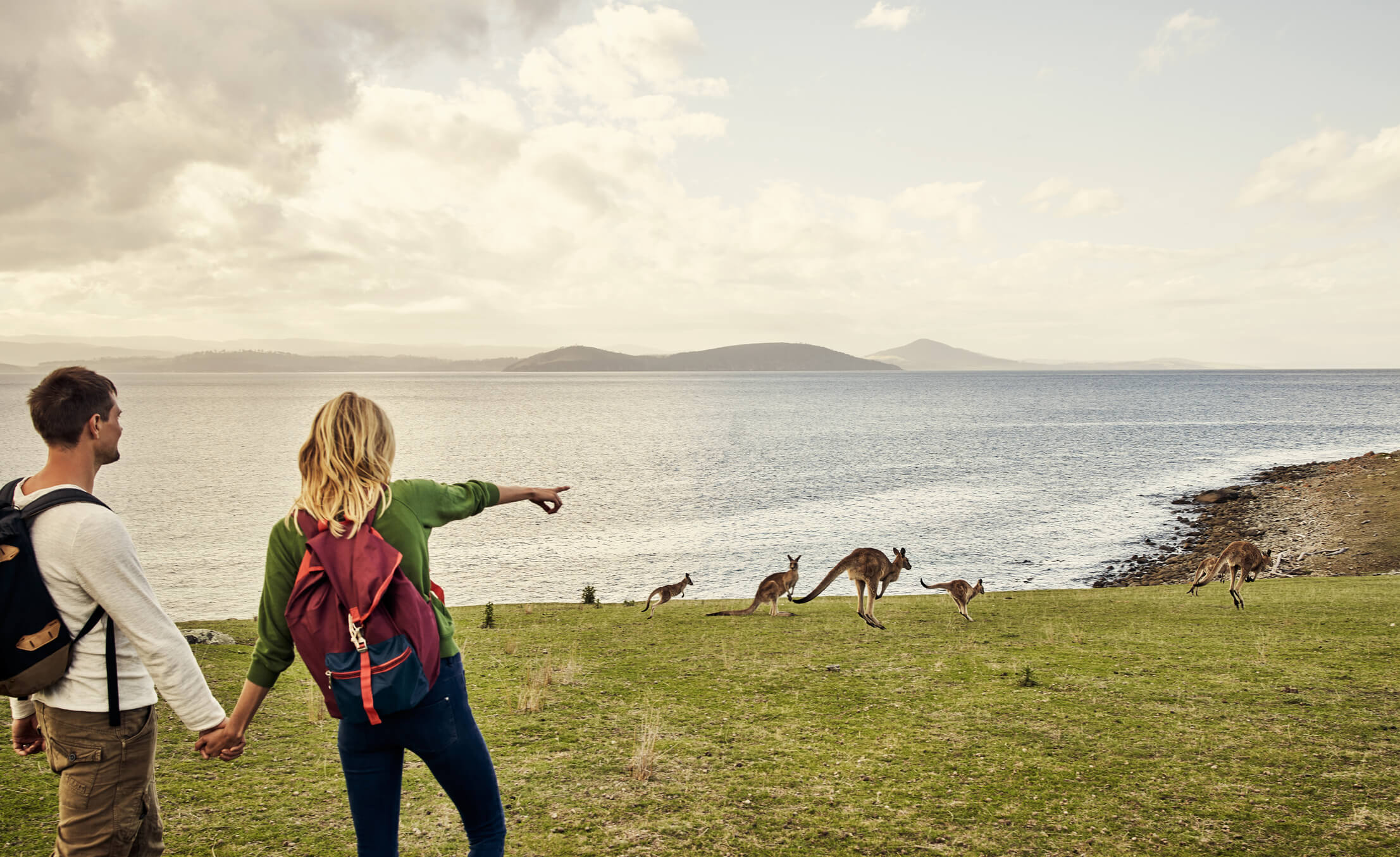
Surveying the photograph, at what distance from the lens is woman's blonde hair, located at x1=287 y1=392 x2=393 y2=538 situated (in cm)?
311

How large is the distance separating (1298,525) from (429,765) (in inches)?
1604

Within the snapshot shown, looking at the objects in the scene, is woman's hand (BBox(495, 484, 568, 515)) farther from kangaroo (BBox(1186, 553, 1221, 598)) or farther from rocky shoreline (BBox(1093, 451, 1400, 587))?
rocky shoreline (BBox(1093, 451, 1400, 587))

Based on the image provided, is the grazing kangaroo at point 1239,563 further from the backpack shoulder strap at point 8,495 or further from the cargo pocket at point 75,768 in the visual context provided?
the backpack shoulder strap at point 8,495

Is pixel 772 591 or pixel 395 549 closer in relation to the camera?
pixel 395 549

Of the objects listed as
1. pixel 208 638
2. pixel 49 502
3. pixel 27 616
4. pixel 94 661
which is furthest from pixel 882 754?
pixel 208 638

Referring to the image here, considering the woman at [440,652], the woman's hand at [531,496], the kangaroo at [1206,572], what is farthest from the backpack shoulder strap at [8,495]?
the kangaroo at [1206,572]

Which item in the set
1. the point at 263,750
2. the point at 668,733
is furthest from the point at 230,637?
the point at 668,733

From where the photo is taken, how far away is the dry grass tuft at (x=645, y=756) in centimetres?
608

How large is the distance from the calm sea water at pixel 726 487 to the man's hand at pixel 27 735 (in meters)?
21.0

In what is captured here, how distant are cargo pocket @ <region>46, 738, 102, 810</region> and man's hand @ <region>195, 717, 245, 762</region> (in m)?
0.37

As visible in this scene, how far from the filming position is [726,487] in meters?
50.2

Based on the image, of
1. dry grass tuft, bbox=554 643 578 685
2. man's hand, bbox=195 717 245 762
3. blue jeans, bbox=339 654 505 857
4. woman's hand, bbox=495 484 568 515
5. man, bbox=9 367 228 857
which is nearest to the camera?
man, bbox=9 367 228 857

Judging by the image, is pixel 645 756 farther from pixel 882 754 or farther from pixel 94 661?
pixel 94 661

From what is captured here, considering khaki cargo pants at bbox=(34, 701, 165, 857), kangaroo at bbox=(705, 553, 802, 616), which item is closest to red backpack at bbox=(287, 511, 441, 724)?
khaki cargo pants at bbox=(34, 701, 165, 857)
